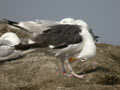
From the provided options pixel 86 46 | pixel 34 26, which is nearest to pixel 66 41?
pixel 86 46

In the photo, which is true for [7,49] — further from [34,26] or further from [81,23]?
[81,23]

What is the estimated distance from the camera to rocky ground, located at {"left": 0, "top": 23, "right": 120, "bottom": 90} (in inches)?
394

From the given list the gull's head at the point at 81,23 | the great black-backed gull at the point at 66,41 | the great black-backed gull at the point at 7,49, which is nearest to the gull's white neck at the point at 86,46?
the great black-backed gull at the point at 66,41

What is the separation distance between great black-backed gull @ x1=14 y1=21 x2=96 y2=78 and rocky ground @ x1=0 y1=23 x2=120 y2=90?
0.42 metres

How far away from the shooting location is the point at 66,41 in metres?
10.7

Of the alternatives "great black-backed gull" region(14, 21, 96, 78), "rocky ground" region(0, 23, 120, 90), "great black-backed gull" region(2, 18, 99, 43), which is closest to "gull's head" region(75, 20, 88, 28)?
"great black-backed gull" region(14, 21, 96, 78)

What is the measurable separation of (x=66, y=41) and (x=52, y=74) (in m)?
1.87

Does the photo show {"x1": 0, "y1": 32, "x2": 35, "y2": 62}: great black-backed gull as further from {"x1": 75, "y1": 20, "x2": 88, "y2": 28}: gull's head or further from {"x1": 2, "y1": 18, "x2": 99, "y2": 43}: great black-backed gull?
{"x1": 75, "y1": 20, "x2": 88, "y2": 28}: gull's head

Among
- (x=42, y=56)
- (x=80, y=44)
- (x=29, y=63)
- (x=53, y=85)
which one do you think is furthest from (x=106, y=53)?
(x=53, y=85)

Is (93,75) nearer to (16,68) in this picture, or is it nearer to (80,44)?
(80,44)

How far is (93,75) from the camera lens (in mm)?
11047

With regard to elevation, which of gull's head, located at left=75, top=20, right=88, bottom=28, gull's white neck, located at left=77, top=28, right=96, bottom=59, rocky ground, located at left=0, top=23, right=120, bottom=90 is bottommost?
rocky ground, located at left=0, top=23, right=120, bottom=90

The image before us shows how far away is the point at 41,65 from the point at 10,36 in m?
3.20

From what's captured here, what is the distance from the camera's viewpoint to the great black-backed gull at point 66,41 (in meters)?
10.7
